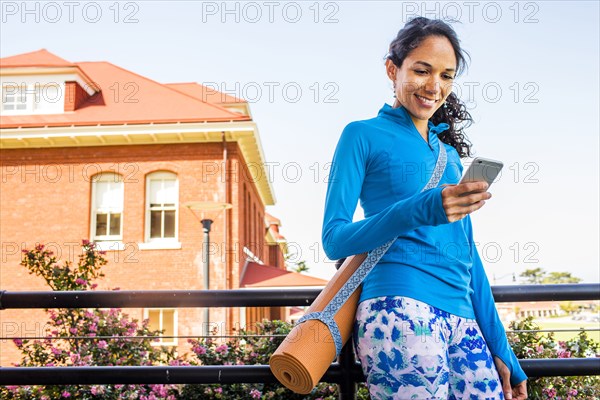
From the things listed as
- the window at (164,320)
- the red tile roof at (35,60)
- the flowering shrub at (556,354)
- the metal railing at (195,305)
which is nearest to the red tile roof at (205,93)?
the red tile roof at (35,60)

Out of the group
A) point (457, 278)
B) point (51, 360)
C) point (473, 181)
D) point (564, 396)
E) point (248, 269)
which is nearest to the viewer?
point (473, 181)

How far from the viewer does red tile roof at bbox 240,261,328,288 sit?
16938 mm

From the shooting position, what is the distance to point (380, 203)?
1687mm

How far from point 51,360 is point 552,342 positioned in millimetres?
4349

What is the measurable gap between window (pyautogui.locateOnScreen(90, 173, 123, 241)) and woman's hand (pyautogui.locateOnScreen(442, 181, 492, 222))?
50.8ft

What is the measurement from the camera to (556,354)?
143 inches

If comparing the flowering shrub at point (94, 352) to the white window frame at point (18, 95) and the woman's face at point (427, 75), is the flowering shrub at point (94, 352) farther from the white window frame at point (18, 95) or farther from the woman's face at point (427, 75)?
the white window frame at point (18, 95)

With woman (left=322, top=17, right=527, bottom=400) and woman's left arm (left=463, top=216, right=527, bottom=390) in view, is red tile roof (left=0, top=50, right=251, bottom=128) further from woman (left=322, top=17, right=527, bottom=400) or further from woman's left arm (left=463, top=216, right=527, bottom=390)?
woman's left arm (left=463, top=216, right=527, bottom=390)

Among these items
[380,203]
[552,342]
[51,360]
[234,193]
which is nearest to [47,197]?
[234,193]

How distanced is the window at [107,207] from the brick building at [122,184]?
27 millimetres

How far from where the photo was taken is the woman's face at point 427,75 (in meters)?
1.76

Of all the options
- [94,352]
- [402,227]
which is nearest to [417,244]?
[402,227]

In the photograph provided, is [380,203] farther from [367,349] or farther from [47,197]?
[47,197]

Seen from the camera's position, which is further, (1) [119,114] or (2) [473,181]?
(1) [119,114]
